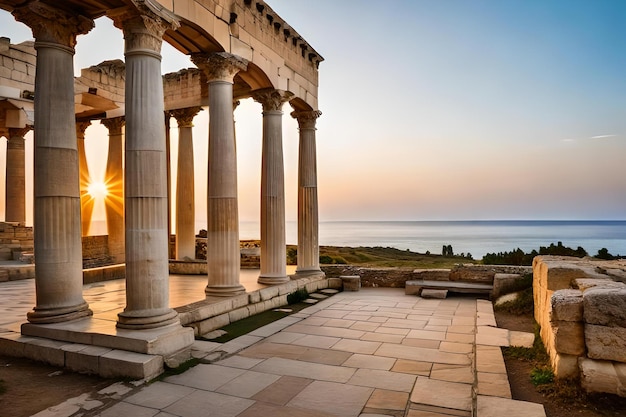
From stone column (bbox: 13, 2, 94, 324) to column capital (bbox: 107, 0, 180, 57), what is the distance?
1136 mm

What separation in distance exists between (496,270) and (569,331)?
868 centimetres

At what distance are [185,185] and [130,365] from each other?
10582 mm

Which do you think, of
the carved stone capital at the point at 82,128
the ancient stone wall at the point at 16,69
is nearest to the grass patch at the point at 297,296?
the carved stone capital at the point at 82,128

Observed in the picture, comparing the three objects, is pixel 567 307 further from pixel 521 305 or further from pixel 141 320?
pixel 141 320

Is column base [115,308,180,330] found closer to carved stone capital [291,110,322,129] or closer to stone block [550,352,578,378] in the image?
stone block [550,352,578,378]

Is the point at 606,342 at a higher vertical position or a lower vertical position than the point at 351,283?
higher

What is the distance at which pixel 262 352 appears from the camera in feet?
23.9

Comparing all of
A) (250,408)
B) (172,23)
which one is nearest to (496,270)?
(250,408)

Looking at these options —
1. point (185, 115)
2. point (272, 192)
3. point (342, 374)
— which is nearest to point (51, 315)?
point (342, 374)

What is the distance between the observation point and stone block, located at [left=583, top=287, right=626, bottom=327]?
4.86m

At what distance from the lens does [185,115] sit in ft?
51.4

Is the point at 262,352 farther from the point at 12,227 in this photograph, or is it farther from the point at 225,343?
the point at 12,227

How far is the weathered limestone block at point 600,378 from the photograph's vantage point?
15.4 ft

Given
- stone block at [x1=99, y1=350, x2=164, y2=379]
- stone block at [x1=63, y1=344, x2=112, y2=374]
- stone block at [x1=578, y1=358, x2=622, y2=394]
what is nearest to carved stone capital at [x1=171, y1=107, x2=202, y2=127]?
stone block at [x1=63, y1=344, x2=112, y2=374]
